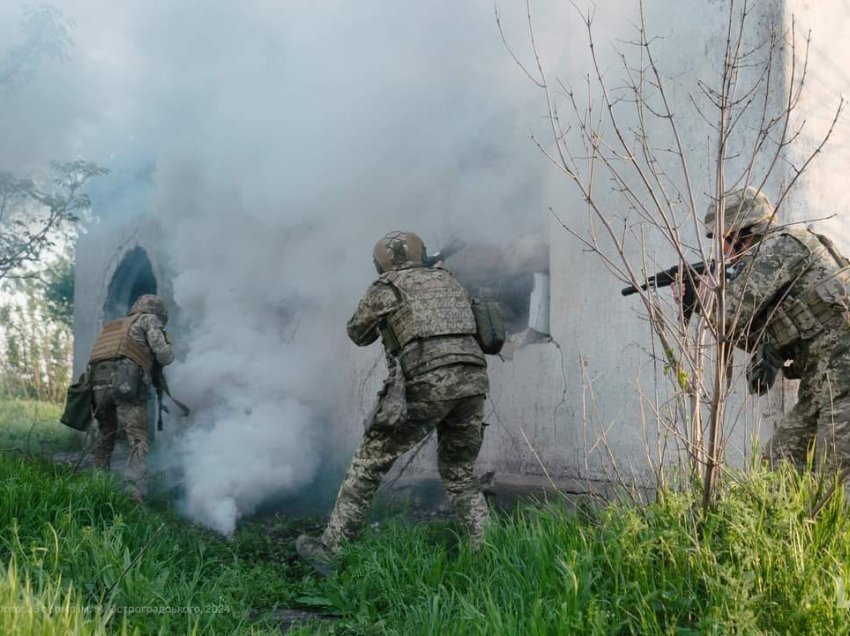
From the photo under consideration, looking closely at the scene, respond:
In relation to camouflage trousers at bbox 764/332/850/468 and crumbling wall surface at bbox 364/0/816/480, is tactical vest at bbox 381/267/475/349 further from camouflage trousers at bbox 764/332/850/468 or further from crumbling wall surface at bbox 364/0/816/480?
camouflage trousers at bbox 764/332/850/468

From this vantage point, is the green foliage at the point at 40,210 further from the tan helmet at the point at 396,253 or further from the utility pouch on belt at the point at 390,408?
the utility pouch on belt at the point at 390,408

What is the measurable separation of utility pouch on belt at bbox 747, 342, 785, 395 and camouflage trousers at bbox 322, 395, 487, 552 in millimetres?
Answer: 1386

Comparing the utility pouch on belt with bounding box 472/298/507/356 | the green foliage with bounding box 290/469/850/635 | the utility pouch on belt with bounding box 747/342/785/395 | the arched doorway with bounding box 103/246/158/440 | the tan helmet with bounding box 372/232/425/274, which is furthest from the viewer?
the arched doorway with bounding box 103/246/158/440

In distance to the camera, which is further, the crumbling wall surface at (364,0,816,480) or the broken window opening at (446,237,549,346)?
the broken window opening at (446,237,549,346)

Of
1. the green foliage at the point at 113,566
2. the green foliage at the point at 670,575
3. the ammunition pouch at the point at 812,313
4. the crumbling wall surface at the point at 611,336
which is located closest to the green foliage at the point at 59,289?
the green foliage at the point at 113,566

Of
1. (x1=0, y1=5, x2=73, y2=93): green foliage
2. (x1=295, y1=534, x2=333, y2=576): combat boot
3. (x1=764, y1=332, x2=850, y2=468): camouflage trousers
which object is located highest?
(x1=0, y1=5, x2=73, y2=93): green foliage

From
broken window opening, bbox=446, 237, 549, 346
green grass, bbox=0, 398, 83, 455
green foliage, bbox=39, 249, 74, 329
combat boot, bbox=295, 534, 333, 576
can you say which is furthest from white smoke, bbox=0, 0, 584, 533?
green foliage, bbox=39, 249, 74, 329

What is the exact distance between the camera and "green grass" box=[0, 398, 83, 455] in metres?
8.72

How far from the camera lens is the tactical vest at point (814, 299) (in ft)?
11.2

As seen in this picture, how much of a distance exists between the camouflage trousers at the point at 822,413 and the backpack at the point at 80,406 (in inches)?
192

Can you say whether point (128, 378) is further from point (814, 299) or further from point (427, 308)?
point (814, 299)

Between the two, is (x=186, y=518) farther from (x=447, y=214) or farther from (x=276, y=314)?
(x=447, y=214)

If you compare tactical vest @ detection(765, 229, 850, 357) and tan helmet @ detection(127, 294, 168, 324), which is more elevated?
tan helmet @ detection(127, 294, 168, 324)

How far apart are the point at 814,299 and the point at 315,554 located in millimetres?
2564
